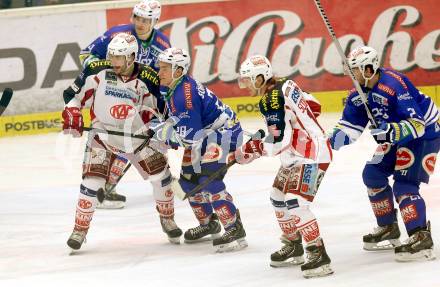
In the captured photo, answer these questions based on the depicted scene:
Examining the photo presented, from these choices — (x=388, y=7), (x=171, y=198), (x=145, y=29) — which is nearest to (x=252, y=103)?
(x=388, y=7)

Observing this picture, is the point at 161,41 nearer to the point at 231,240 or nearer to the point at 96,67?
the point at 96,67

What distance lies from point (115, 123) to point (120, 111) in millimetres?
110

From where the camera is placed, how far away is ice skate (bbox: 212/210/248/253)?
7.93m

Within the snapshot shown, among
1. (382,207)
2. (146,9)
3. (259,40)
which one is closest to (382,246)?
(382,207)

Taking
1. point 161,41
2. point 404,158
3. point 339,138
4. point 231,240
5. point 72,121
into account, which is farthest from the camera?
point 161,41

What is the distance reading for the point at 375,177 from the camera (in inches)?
296

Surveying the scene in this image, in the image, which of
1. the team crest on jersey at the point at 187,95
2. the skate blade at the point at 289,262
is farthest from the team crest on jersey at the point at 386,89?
the team crest on jersey at the point at 187,95

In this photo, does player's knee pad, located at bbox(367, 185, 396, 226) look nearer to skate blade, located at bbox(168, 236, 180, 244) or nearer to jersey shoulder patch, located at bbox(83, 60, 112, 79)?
skate blade, located at bbox(168, 236, 180, 244)

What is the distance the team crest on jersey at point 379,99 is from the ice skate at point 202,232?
168 cm

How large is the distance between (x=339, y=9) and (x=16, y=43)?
3.87m

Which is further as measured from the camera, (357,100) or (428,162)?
(357,100)

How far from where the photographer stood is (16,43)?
516 inches

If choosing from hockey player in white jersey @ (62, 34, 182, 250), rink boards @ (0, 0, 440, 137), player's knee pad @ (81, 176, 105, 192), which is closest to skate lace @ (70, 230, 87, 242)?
hockey player in white jersey @ (62, 34, 182, 250)

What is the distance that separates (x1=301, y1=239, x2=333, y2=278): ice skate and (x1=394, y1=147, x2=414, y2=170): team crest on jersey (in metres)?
0.78
